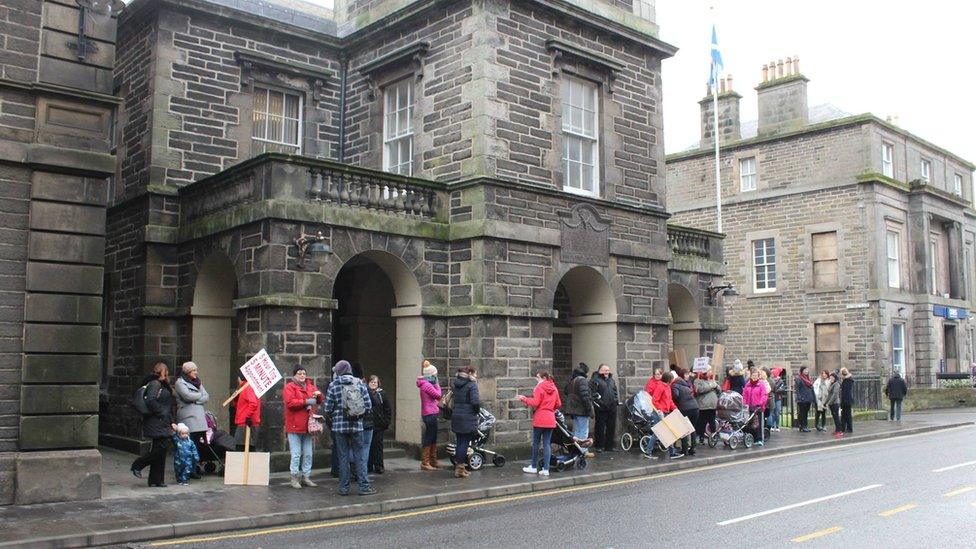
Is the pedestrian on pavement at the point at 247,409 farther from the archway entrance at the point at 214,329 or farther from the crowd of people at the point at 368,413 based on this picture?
the archway entrance at the point at 214,329

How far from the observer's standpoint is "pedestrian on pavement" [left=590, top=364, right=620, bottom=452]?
17.7 meters

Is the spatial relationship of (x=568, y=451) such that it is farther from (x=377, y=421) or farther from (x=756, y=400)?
(x=756, y=400)

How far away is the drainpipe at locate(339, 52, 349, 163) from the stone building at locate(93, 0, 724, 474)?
0.17ft

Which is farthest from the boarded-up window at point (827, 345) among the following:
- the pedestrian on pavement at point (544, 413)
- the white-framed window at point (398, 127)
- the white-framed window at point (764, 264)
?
the pedestrian on pavement at point (544, 413)

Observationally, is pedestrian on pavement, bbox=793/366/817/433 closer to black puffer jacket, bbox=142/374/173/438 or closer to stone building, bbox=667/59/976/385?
stone building, bbox=667/59/976/385

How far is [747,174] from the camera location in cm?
3697

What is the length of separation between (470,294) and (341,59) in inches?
284

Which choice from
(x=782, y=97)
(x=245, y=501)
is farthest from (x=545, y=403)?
(x=782, y=97)

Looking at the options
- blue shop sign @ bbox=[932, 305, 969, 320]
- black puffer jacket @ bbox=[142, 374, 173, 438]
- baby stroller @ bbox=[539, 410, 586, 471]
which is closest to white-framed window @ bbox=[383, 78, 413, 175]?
baby stroller @ bbox=[539, 410, 586, 471]

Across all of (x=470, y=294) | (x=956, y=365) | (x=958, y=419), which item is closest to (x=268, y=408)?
(x=470, y=294)

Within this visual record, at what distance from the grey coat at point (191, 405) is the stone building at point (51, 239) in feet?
5.52

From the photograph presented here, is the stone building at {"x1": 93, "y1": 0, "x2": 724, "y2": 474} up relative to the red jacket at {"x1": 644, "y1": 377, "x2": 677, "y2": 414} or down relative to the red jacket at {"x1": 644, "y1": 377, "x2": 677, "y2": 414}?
up

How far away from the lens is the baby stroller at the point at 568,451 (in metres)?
15.1

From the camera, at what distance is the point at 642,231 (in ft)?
64.1
